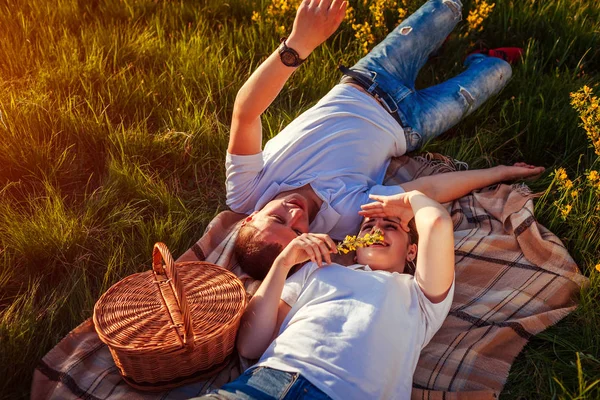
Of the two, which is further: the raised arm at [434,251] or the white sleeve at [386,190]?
the white sleeve at [386,190]

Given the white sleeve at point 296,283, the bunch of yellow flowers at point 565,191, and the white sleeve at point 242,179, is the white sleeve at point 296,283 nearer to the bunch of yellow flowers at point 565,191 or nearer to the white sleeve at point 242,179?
the white sleeve at point 242,179

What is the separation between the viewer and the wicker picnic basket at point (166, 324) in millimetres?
2564

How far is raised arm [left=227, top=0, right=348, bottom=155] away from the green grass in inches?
23.4

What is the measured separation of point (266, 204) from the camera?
137 inches

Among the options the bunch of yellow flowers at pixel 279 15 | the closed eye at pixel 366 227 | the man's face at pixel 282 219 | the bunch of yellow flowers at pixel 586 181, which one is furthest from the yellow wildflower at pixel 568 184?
the bunch of yellow flowers at pixel 279 15

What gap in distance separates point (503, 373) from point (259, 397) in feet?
3.83

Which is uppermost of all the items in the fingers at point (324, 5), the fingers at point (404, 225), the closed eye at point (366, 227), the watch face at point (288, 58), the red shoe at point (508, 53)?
the fingers at point (324, 5)

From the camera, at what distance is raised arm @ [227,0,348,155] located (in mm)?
3094

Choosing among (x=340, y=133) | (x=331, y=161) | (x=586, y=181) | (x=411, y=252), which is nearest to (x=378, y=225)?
(x=411, y=252)

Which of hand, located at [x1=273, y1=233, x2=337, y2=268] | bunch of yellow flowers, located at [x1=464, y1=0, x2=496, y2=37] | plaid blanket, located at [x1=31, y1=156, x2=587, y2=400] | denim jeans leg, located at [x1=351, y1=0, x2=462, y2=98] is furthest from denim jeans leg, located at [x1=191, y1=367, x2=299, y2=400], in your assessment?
bunch of yellow flowers, located at [x1=464, y1=0, x2=496, y2=37]

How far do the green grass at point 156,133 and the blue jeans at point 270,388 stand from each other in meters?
0.99

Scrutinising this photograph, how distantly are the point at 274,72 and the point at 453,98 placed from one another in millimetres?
1440

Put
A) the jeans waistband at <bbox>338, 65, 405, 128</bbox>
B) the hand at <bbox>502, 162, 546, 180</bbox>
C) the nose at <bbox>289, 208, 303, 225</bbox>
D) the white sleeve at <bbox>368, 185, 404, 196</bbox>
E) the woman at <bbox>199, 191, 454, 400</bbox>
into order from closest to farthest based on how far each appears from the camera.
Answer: the woman at <bbox>199, 191, 454, 400</bbox> < the nose at <bbox>289, 208, 303, 225</bbox> < the white sleeve at <bbox>368, 185, 404, 196</bbox> < the hand at <bbox>502, 162, 546, 180</bbox> < the jeans waistband at <bbox>338, 65, 405, 128</bbox>

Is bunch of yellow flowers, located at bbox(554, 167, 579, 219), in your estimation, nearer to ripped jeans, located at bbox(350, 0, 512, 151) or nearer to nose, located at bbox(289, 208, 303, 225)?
ripped jeans, located at bbox(350, 0, 512, 151)
